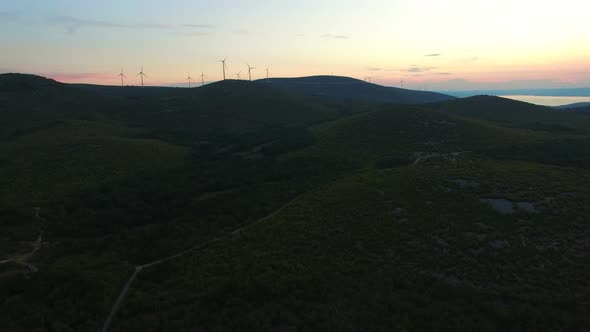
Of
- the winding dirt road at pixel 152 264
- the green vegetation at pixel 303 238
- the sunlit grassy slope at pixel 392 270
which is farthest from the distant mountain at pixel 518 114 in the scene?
the winding dirt road at pixel 152 264

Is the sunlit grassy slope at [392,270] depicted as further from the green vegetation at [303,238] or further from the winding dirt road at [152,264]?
the winding dirt road at [152,264]

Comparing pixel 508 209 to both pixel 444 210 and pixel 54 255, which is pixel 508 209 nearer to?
pixel 444 210

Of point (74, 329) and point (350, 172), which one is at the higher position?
point (350, 172)

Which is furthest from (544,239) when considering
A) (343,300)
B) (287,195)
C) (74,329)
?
(74,329)

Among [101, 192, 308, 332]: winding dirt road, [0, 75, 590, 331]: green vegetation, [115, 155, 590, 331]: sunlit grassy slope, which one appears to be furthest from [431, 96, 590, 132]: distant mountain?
[101, 192, 308, 332]: winding dirt road

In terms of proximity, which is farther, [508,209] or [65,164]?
[65,164]

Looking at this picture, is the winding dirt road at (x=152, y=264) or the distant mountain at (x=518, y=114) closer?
the winding dirt road at (x=152, y=264)

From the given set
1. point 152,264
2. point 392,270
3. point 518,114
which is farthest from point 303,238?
point 518,114

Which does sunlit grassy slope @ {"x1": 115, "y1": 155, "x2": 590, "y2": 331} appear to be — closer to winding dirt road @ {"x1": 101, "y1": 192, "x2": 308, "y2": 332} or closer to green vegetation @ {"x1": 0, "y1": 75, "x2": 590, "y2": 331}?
green vegetation @ {"x1": 0, "y1": 75, "x2": 590, "y2": 331}
